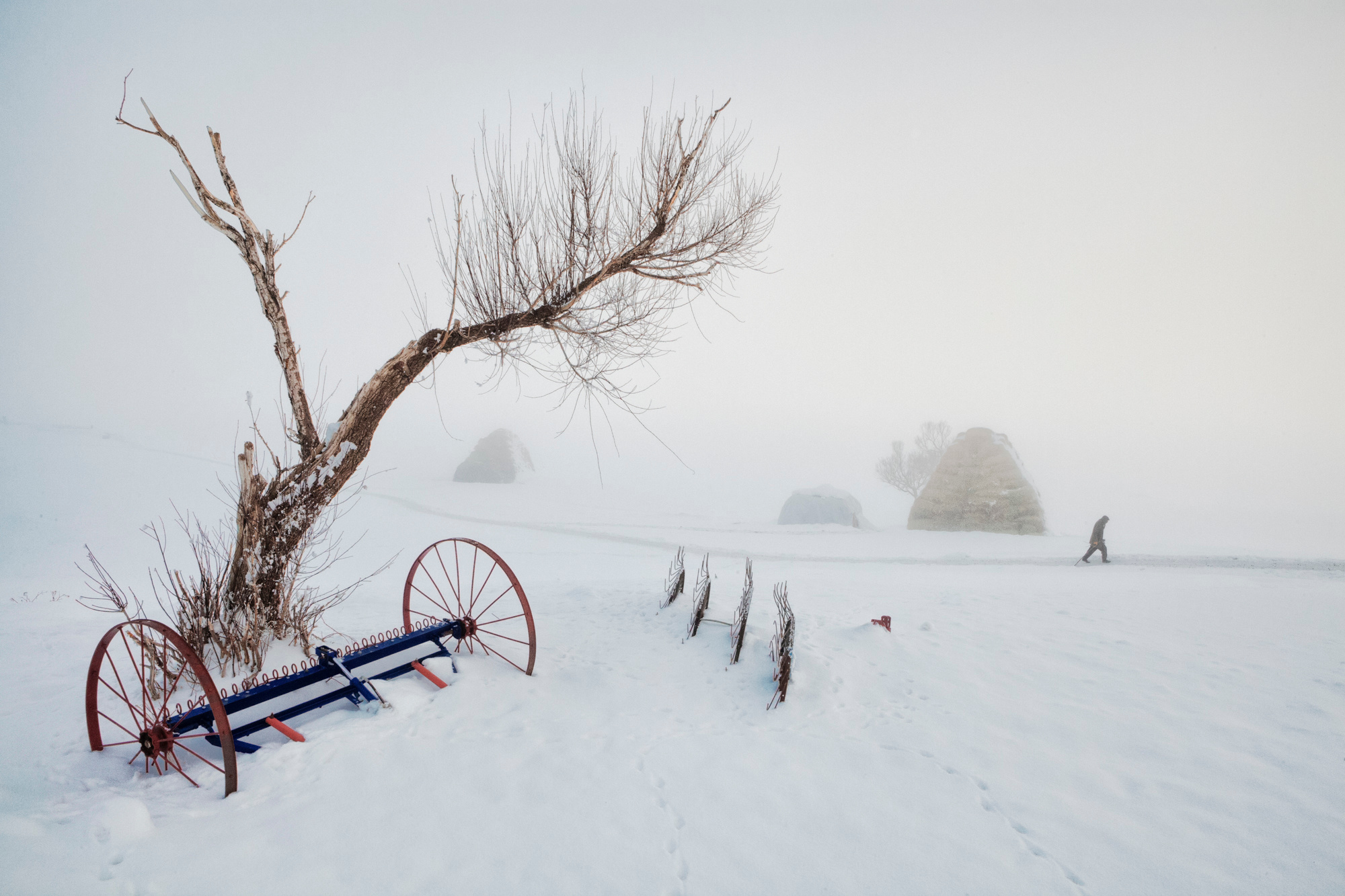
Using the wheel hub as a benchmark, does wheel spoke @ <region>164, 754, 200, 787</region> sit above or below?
below

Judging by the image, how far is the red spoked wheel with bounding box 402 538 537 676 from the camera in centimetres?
388

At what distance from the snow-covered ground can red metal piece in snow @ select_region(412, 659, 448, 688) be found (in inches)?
4.0

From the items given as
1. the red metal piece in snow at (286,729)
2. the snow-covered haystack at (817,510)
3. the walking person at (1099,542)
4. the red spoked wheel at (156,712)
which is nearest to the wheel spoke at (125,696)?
the red spoked wheel at (156,712)

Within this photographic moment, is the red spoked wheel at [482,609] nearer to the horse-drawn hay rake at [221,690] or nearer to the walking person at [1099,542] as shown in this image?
the horse-drawn hay rake at [221,690]

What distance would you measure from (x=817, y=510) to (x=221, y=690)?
18.8m

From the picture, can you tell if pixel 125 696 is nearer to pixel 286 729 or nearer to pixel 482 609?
pixel 286 729

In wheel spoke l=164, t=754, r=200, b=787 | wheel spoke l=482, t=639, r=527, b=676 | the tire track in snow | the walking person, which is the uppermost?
the walking person

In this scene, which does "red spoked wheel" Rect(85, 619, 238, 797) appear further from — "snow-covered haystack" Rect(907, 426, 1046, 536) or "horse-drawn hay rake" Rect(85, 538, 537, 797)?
"snow-covered haystack" Rect(907, 426, 1046, 536)

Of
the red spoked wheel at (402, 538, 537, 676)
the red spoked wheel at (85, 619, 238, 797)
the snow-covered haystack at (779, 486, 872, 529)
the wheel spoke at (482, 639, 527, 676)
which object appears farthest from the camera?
the snow-covered haystack at (779, 486, 872, 529)

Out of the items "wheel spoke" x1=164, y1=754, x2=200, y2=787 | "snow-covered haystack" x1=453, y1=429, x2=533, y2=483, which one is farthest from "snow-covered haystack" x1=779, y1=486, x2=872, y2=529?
"wheel spoke" x1=164, y1=754, x2=200, y2=787

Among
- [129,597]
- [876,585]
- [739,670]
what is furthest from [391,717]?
[129,597]

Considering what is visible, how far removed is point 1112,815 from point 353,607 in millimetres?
7217

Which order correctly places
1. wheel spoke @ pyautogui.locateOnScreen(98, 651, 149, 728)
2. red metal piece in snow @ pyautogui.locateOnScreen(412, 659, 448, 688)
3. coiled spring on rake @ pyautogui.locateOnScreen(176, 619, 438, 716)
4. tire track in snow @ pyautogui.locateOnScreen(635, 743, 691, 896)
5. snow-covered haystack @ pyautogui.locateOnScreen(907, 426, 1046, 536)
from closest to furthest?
tire track in snow @ pyautogui.locateOnScreen(635, 743, 691, 896) → wheel spoke @ pyautogui.locateOnScreen(98, 651, 149, 728) → coiled spring on rake @ pyautogui.locateOnScreen(176, 619, 438, 716) → red metal piece in snow @ pyautogui.locateOnScreen(412, 659, 448, 688) → snow-covered haystack @ pyautogui.locateOnScreen(907, 426, 1046, 536)

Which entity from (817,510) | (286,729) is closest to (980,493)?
(817,510)
